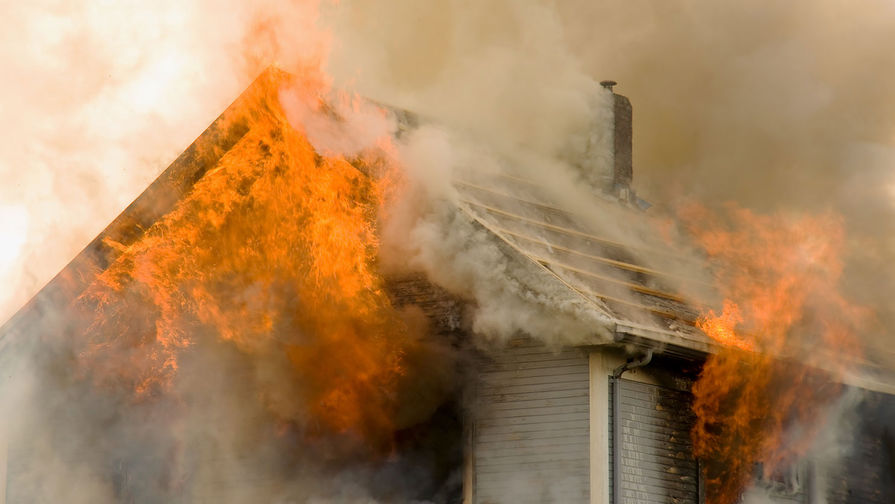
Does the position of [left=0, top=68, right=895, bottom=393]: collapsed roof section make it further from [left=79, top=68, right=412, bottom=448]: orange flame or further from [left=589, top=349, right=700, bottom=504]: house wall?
[left=589, top=349, right=700, bottom=504]: house wall

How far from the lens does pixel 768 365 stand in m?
14.5

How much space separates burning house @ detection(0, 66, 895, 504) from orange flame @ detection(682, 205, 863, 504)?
0.03 meters

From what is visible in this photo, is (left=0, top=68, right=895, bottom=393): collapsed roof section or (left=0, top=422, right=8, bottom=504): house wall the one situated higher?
(left=0, top=68, right=895, bottom=393): collapsed roof section

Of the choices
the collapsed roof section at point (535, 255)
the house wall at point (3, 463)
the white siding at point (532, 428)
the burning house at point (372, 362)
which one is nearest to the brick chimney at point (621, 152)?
the collapsed roof section at point (535, 255)

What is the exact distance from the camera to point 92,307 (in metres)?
15.4

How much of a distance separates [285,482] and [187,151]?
3.33 meters

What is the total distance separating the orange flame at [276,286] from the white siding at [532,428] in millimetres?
929

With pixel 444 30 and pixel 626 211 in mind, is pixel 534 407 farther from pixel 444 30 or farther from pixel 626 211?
pixel 444 30

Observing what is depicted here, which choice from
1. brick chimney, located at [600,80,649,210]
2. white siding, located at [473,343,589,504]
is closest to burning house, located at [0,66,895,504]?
white siding, located at [473,343,589,504]

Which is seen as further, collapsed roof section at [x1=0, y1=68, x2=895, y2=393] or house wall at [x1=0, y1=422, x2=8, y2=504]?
house wall at [x1=0, y1=422, x2=8, y2=504]

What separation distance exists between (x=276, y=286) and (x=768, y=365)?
4.75 metres

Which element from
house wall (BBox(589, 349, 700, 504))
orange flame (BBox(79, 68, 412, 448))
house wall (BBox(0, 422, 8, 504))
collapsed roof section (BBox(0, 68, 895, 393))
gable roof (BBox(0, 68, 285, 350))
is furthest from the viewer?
house wall (BBox(0, 422, 8, 504))

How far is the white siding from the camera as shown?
45.1 ft

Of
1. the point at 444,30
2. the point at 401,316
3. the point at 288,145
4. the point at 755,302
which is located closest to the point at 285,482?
the point at 401,316
